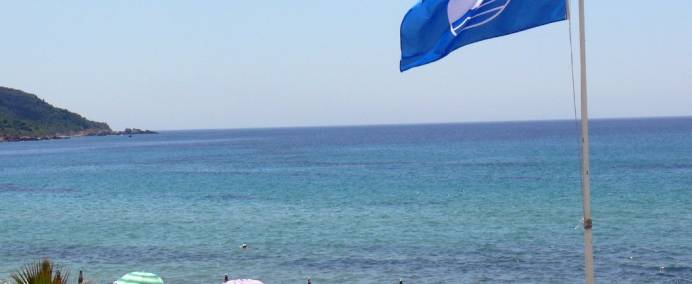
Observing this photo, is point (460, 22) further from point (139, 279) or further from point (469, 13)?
point (139, 279)

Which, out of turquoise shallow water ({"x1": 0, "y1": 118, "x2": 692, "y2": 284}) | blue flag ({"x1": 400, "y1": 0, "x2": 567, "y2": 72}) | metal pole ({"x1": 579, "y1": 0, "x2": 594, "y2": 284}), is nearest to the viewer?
metal pole ({"x1": 579, "y1": 0, "x2": 594, "y2": 284})

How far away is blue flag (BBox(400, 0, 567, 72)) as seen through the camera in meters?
10.3

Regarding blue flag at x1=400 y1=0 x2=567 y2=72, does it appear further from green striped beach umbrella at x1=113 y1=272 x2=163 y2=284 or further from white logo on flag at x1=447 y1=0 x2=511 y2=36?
green striped beach umbrella at x1=113 y1=272 x2=163 y2=284

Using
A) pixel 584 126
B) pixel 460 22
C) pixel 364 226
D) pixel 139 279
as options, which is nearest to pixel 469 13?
pixel 460 22

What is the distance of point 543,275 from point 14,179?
69.1 meters

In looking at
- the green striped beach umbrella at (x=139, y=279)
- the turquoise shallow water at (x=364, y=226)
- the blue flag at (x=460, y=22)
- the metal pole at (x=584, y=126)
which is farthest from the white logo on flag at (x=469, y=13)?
the turquoise shallow water at (x=364, y=226)

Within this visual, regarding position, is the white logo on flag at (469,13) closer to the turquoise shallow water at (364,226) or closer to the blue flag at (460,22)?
the blue flag at (460,22)

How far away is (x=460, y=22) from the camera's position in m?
10.5

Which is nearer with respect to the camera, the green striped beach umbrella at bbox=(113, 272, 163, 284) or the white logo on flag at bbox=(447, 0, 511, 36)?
the white logo on flag at bbox=(447, 0, 511, 36)

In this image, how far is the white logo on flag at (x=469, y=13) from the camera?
10391mm

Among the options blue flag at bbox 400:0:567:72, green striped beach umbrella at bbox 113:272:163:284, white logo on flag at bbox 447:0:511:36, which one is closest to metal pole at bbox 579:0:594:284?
blue flag at bbox 400:0:567:72

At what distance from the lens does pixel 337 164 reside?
9425cm

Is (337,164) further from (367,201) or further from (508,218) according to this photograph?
(508,218)

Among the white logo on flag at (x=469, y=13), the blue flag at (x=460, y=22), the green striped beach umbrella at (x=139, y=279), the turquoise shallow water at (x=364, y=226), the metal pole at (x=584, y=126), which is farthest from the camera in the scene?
the turquoise shallow water at (x=364, y=226)
